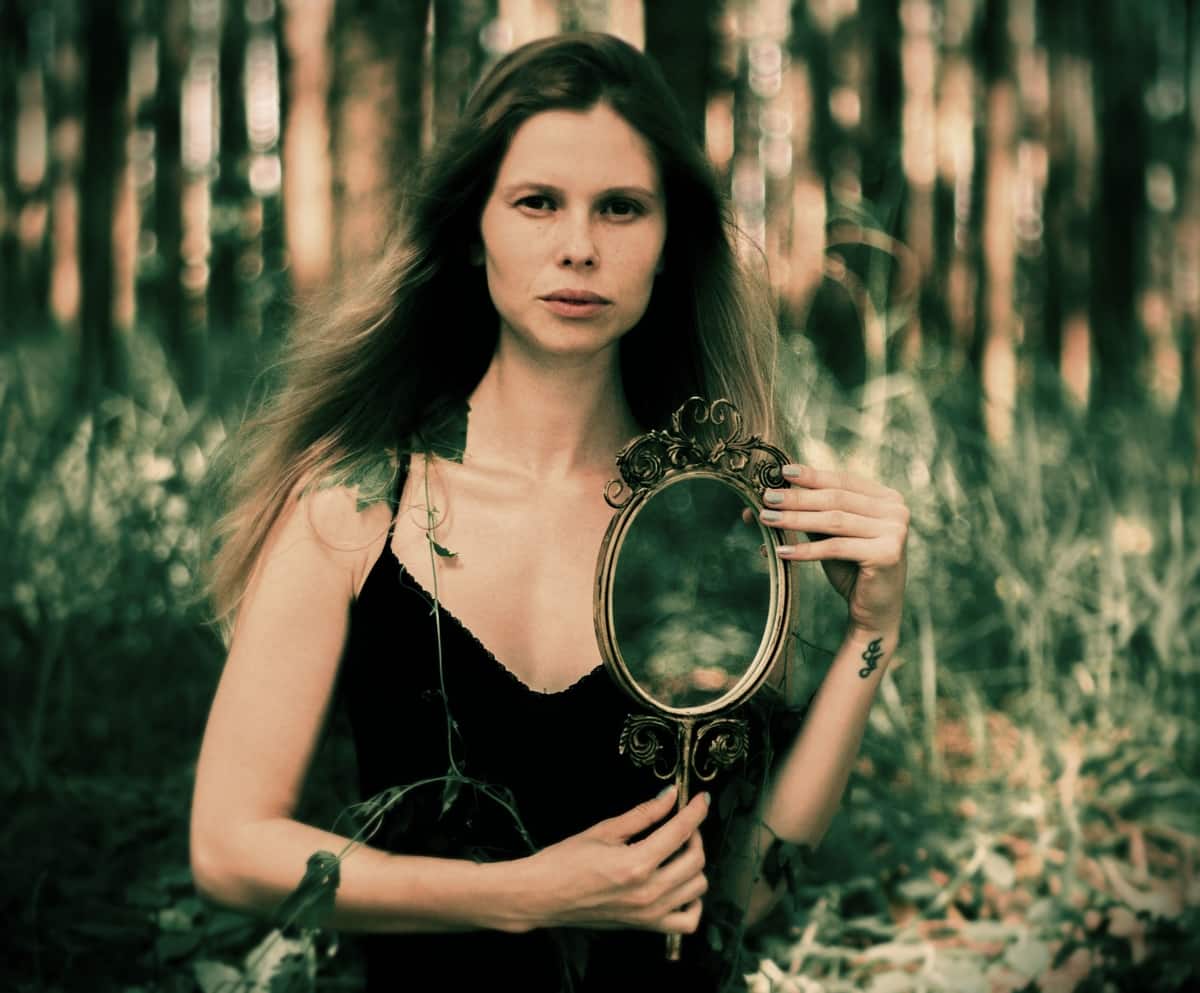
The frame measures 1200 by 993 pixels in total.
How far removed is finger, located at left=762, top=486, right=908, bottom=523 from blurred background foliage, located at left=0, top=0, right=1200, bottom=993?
0.71 metres

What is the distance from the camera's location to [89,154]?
4.90 meters

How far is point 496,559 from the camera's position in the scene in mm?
1541

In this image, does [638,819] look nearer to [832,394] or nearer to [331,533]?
[331,533]

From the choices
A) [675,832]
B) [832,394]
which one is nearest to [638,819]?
[675,832]

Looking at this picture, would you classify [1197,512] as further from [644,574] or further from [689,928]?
[689,928]

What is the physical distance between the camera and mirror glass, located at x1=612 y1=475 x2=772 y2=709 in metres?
1.40

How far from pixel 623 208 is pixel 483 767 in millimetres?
681

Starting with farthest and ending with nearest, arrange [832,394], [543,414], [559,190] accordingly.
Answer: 1. [832,394]
2. [543,414]
3. [559,190]

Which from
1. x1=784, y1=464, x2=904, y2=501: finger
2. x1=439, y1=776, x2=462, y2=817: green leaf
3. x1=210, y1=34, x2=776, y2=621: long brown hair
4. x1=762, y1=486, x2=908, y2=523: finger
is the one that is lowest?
x1=439, y1=776, x2=462, y2=817: green leaf

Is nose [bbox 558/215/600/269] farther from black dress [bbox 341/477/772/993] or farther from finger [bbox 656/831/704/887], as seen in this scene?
finger [bbox 656/831/704/887]

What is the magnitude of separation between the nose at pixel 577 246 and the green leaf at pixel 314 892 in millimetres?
695

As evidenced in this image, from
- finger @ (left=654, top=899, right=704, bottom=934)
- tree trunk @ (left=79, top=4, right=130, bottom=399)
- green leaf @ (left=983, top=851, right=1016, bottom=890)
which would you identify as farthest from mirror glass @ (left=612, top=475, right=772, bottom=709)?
tree trunk @ (left=79, top=4, right=130, bottom=399)

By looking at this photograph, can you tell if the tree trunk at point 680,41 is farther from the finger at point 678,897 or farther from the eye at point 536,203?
the finger at point 678,897

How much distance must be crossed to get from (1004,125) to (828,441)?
2251mm
